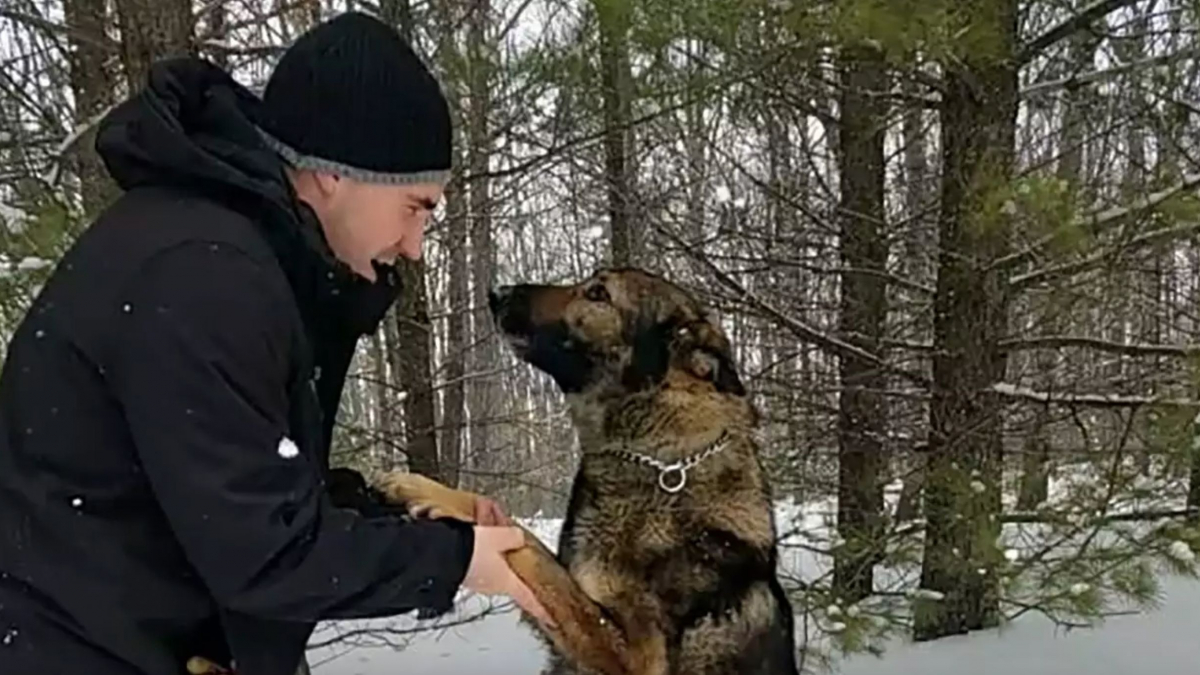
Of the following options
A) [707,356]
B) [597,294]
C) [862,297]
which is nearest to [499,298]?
[597,294]

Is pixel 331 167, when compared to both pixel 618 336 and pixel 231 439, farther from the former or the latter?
pixel 618 336

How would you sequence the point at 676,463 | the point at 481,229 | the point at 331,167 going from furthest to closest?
the point at 481,229, the point at 676,463, the point at 331,167

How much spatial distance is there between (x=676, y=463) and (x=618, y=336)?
1.17 feet

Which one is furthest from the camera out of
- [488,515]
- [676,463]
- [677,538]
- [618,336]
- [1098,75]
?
[1098,75]

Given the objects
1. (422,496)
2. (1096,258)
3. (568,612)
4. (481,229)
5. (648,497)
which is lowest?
(568,612)

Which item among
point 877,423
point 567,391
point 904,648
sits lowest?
point 904,648

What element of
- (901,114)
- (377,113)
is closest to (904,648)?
(901,114)

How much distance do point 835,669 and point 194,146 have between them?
4.02 meters

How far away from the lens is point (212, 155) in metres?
1.45

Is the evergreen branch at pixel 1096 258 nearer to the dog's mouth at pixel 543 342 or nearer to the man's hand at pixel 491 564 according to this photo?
the dog's mouth at pixel 543 342

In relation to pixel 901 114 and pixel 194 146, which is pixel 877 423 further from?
pixel 194 146

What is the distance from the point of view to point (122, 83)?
4.75 meters

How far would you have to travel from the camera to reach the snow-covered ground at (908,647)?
5.09 m

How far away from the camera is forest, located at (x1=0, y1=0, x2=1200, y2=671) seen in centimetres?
418
